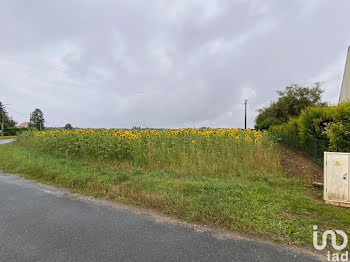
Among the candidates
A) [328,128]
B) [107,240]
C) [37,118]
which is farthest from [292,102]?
[37,118]

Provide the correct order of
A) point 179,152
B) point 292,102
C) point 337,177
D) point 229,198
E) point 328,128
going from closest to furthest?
point 229,198, point 337,177, point 328,128, point 179,152, point 292,102

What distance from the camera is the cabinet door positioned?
10.9ft

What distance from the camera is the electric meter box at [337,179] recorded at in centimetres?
330

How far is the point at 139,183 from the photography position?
164 inches

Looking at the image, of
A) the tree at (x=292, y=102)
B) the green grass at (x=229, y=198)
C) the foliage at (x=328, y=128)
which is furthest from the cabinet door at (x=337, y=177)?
the tree at (x=292, y=102)

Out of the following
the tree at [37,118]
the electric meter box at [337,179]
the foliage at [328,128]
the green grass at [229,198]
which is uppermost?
the tree at [37,118]

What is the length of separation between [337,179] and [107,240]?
14.3 feet

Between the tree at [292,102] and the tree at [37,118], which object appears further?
the tree at [37,118]

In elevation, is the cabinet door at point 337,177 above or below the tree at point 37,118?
below

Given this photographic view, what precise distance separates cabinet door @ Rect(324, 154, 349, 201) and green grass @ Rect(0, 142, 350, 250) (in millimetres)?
326

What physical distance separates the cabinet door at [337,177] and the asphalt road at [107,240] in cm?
218

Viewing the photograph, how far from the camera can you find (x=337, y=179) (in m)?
3.37

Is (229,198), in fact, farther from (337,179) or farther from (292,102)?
(292,102)

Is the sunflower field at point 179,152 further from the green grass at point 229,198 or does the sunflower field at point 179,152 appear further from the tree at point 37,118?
the tree at point 37,118
